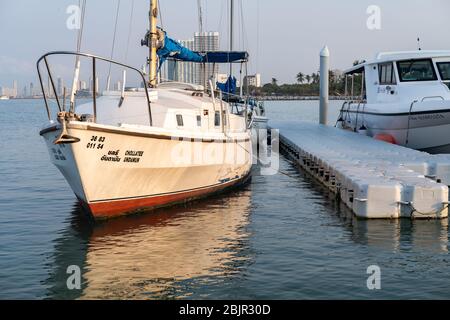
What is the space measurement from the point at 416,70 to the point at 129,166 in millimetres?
16966

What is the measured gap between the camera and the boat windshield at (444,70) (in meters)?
24.9

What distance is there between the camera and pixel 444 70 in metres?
24.9

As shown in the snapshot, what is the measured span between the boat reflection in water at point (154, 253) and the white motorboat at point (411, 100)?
11.2m

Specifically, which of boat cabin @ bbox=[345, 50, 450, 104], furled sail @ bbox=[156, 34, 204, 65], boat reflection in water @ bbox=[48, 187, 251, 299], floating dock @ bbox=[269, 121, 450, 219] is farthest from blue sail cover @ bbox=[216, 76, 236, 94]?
boat reflection in water @ bbox=[48, 187, 251, 299]

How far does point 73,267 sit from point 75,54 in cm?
413

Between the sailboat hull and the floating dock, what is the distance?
3.94 metres

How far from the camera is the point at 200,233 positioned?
12.6 meters

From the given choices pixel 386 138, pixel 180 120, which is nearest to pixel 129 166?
pixel 180 120

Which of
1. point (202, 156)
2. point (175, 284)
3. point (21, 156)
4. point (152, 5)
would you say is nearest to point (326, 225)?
point (202, 156)

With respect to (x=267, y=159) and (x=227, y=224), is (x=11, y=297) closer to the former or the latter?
(x=227, y=224)

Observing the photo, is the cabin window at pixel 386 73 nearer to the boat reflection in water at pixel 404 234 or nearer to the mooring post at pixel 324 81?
the mooring post at pixel 324 81

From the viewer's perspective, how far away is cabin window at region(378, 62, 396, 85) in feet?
85.3

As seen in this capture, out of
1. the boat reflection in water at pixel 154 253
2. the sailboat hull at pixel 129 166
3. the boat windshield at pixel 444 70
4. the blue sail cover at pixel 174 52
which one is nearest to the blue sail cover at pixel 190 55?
the blue sail cover at pixel 174 52

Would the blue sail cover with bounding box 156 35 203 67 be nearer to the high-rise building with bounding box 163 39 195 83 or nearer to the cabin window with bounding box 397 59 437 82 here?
the high-rise building with bounding box 163 39 195 83
